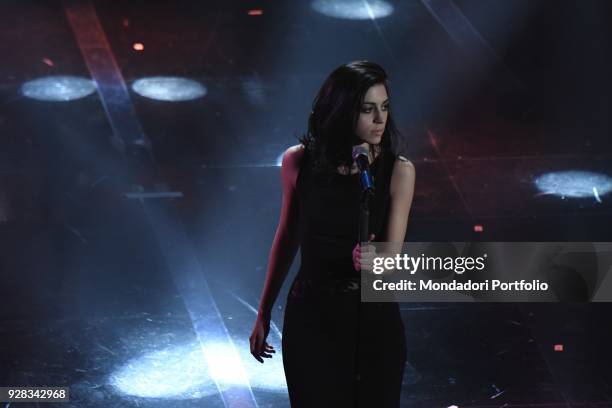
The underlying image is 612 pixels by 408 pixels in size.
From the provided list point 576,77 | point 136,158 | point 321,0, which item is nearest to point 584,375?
point 136,158

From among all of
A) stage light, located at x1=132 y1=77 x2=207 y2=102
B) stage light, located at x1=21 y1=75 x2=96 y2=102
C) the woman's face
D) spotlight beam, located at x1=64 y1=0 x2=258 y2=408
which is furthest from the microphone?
stage light, located at x1=21 y1=75 x2=96 y2=102

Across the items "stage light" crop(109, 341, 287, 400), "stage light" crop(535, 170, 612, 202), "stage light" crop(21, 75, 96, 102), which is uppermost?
"stage light" crop(109, 341, 287, 400)

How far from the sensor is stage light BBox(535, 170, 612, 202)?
339 inches

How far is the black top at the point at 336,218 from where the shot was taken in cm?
414

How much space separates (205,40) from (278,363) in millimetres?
5575

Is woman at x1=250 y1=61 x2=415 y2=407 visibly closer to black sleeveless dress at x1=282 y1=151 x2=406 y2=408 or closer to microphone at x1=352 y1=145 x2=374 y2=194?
black sleeveless dress at x1=282 y1=151 x2=406 y2=408

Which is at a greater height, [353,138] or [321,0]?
[353,138]

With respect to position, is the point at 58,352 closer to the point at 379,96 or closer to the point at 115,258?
the point at 115,258

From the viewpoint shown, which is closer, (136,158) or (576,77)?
(136,158)

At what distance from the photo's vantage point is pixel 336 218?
4188 mm

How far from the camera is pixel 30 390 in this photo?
592cm

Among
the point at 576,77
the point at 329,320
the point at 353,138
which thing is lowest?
the point at 576,77

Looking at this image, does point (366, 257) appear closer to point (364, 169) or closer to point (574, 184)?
point (364, 169)

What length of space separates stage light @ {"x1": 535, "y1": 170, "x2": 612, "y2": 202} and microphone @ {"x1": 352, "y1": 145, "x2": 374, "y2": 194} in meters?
5.20
